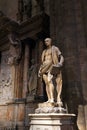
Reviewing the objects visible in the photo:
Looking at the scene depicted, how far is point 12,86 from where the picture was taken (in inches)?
302

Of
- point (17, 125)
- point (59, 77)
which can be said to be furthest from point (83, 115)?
point (17, 125)

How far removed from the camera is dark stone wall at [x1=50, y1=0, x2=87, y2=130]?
589cm

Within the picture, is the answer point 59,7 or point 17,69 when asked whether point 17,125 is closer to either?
point 17,69

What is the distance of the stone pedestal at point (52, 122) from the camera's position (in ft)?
15.1

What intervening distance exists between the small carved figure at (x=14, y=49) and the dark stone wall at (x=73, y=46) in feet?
5.33

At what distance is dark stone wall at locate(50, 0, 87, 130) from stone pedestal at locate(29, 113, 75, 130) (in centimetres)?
105

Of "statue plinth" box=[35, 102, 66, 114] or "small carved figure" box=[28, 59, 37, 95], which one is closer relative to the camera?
"statue plinth" box=[35, 102, 66, 114]

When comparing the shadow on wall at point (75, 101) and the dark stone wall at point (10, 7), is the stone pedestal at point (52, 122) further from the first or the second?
the dark stone wall at point (10, 7)

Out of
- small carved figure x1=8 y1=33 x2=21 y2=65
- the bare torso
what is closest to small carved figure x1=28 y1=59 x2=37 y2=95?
small carved figure x1=8 y1=33 x2=21 y2=65

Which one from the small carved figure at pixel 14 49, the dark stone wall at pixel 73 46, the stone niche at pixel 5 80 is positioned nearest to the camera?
the dark stone wall at pixel 73 46

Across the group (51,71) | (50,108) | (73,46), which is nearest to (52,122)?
(50,108)

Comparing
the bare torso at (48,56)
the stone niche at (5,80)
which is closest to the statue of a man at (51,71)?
the bare torso at (48,56)

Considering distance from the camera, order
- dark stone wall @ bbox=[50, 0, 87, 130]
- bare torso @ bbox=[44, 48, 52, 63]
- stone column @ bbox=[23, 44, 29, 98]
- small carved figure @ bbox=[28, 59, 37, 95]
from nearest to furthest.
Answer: bare torso @ bbox=[44, 48, 52, 63], dark stone wall @ bbox=[50, 0, 87, 130], small carved figure @ bbox=[28, 59, 37, 95], stone column @ bbox=[23, 44, 29, 98]

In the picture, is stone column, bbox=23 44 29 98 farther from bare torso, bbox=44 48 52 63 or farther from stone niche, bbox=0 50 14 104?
bare torso, bbox=44 48 52 63
